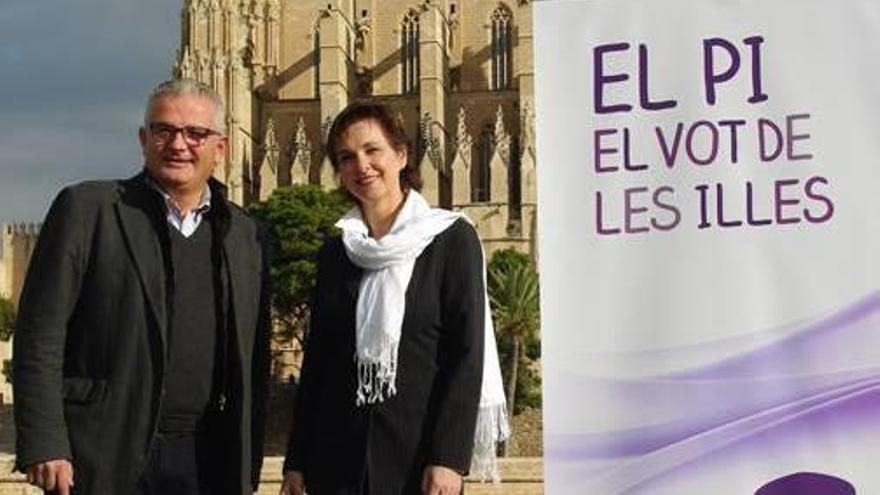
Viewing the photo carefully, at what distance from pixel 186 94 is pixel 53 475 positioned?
3.75 ft

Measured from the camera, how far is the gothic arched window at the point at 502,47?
59.5 m

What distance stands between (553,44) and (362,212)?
0.80 meters

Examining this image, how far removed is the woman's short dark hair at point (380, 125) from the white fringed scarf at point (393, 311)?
0.47ft

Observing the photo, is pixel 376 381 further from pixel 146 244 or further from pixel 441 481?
pixel 146 244

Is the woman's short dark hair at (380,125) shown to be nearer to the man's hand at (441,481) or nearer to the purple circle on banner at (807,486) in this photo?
the man's hand at (441,481)

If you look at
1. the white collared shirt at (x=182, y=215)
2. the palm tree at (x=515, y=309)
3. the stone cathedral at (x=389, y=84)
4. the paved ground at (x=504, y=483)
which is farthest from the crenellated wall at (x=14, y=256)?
the white collared shirt at (x=182, y=215)

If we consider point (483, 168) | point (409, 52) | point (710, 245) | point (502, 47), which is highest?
point (502, 47)

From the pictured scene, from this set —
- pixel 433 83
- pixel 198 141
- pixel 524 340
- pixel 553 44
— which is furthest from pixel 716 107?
pixel 433 83

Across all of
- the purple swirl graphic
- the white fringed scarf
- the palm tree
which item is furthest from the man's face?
the palm tree

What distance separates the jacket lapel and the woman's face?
587 mm

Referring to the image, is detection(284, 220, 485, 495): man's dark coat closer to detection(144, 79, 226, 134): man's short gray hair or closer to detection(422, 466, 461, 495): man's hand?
detection(422, 466, 461, 495): man's hand

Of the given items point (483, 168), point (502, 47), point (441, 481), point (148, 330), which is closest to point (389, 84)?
point (502, 47)

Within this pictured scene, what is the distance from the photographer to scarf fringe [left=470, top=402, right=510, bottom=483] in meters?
4.34

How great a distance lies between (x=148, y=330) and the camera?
13.8 ft
